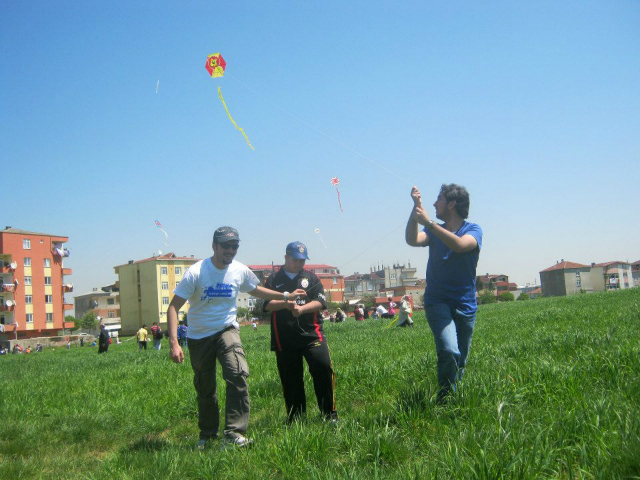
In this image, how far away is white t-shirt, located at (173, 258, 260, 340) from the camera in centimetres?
501

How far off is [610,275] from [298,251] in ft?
497

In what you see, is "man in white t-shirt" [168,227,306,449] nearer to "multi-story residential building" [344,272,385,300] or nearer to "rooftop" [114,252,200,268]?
"rooftop" [114,252,200,268]

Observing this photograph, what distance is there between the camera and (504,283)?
526ft

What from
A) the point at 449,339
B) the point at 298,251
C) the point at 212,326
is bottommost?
the point at 449,339

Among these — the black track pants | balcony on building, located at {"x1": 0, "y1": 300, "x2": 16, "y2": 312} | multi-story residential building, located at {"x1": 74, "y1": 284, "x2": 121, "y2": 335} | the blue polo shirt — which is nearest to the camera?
the blue polo shirt

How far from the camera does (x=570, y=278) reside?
133625 millimetres

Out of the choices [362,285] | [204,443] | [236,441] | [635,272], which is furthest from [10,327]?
[635,272]

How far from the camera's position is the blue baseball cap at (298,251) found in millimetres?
5504

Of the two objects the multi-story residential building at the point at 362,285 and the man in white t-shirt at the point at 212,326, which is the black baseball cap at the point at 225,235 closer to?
the man in white t-shirt at the point at 212,326

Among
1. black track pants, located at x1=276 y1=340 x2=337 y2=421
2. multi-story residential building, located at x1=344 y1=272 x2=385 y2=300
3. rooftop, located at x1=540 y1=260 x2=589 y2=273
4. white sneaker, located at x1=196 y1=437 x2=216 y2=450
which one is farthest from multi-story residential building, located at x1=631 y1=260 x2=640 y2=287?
white sneaker, located at x1=196 y1=437 x2=216 y2=450

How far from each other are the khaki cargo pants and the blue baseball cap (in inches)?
36.7

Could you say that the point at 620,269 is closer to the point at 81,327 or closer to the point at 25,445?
the point at 81,327

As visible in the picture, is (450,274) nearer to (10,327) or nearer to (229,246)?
(229,246)

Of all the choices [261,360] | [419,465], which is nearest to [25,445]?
[419,465]
